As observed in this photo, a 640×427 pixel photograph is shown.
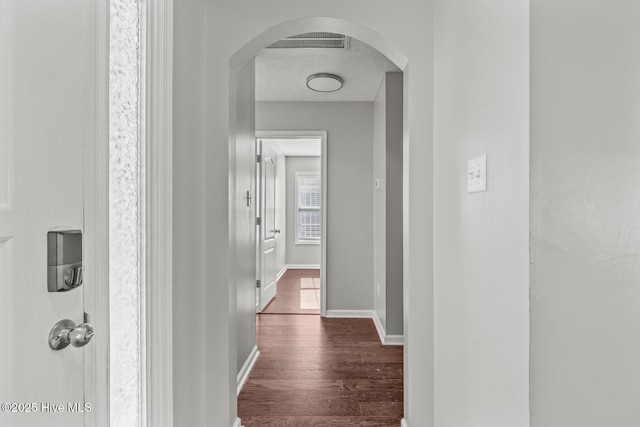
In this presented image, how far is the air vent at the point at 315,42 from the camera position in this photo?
2.78m

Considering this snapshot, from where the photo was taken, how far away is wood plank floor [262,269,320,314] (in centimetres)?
459

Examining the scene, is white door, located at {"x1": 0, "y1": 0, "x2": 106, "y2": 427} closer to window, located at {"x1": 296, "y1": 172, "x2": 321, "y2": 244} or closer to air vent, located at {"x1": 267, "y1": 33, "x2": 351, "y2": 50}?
air vent, located at {"x1": 267, "y1": 33, "x2": 351, "y2": 50}

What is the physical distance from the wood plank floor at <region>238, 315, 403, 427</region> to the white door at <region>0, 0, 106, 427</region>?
1.53m

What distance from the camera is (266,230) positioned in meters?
4.94

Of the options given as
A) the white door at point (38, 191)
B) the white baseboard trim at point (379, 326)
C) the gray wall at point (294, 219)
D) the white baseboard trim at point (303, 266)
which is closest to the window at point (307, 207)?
the gray wall at point (294, 219)

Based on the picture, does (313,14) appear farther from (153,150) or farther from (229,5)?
(153,150)

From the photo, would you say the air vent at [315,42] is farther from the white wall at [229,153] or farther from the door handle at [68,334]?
the door handle at [68,334]

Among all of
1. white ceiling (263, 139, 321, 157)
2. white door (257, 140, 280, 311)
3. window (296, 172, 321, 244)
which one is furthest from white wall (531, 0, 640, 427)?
window (296, 172, 321, 244)

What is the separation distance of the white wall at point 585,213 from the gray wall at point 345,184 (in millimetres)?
3309

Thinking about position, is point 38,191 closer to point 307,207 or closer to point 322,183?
point 322,183

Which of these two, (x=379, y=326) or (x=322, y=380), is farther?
(x=379, y=326)

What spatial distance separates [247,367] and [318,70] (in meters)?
2.62

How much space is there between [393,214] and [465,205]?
6.89ft

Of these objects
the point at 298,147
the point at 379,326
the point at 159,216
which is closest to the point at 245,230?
the point at 159,216
